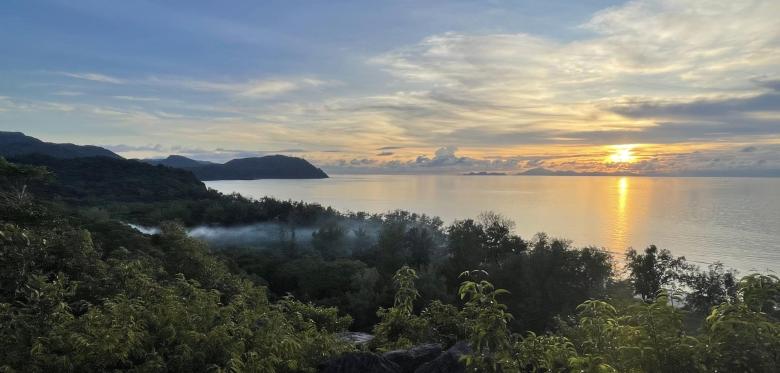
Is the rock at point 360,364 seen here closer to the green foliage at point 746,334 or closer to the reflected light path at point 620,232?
the green foliage at point 746,334

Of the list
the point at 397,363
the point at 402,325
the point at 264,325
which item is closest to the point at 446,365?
the point at 397,363

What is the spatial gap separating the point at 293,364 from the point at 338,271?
40941 millimetres

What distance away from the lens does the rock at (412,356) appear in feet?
34.4

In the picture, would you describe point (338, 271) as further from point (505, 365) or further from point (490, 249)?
point (505, 365)

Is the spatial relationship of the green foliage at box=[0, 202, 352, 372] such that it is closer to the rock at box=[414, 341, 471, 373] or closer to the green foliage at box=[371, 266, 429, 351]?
the green foliage at box=[371, 266, 429, 351]

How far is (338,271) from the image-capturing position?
49688mm

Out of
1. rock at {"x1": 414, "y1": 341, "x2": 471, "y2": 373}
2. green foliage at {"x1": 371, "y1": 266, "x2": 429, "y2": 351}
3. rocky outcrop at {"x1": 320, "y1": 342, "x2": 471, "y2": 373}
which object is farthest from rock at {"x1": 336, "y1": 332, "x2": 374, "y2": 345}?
rock at {"x1": 414, "y1": 341, "x2": 471, "y2": 373}

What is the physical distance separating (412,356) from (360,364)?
59.9 inches

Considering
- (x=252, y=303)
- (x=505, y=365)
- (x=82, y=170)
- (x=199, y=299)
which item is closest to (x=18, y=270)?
(x=199, y=299)

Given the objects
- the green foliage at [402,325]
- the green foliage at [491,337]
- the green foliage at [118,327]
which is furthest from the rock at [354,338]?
the green foliage at [491,337]

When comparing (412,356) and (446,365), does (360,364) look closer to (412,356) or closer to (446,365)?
(412,356)

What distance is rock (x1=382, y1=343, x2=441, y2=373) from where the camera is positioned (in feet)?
34.4

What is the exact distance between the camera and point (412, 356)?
1066 cm

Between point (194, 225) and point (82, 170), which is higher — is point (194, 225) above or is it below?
below
